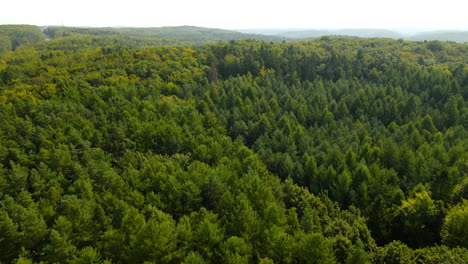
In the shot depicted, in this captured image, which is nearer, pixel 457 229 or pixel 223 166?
pixel 457 229

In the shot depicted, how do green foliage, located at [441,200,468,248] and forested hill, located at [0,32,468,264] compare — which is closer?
forested hill, located at [0,32,468,264]

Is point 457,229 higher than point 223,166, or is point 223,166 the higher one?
point 223,166

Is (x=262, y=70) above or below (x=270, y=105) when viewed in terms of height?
above

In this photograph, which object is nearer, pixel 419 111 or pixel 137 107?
pixel 137 107

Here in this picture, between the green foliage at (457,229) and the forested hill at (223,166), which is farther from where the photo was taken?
the green foliage at (457,229)

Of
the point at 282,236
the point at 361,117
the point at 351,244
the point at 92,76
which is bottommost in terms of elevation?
the point at 351,244

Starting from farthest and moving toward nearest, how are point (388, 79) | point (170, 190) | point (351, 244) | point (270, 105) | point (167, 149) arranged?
point (388, 79) < point (270, 105) < point (167, 149) < point (170, 190) < point (351, 244)

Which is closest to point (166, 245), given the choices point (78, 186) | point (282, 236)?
point (282, 236)

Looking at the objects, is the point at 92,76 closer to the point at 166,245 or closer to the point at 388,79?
the point at 166,245
